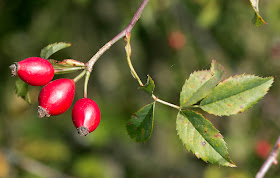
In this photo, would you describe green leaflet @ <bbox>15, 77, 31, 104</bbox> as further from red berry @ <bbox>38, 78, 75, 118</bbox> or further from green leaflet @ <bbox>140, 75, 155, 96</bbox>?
green leaflet @ <bbox>140, 75, 155, 96</bbox>

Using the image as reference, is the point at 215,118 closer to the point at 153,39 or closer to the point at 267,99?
the point at 267,99

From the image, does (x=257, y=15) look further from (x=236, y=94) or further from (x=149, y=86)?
(x=149, y=86)

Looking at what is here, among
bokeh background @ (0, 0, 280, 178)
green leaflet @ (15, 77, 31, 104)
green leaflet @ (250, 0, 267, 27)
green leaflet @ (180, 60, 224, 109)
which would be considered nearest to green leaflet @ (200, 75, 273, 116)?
green leaflet @ (180, 60, 224, 109)

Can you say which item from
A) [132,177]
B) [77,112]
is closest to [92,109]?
[77,112]

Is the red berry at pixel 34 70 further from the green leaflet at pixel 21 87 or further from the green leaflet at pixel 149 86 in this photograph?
the green leaflet at pixel 149 86

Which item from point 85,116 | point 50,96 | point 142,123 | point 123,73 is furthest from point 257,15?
point 123,73
